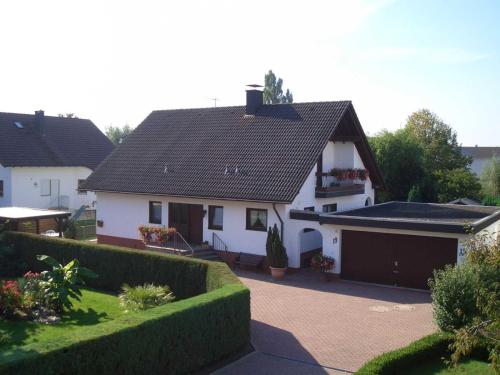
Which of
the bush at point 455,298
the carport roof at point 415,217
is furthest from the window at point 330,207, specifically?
the bush at point 455,298

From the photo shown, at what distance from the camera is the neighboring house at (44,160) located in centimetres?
3812

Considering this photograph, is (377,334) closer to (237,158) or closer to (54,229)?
(237,158)

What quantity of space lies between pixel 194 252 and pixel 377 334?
10.4 metres

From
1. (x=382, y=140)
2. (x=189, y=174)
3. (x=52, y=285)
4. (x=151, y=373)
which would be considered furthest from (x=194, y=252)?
(x=382, y=140)

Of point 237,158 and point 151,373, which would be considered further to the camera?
point 237,158

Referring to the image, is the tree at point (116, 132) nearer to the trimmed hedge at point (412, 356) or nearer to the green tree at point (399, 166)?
the green tree at point (399, 166)

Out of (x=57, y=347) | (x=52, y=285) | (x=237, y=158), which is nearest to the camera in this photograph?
(x=57, y=347)

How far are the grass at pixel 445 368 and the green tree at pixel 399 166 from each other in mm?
24748

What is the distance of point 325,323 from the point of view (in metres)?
15.9

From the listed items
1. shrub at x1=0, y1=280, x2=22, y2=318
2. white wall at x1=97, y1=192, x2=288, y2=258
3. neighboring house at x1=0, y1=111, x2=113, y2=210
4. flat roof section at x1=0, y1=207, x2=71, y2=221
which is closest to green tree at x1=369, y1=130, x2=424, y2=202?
white wall at x1=97, y1=192, x2=288, y2=258

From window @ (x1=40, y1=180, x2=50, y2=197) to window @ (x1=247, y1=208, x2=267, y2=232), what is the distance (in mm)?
22233

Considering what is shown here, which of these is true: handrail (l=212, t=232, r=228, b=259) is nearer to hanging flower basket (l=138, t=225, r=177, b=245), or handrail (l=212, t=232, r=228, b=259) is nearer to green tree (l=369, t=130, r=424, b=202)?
hanging flower basket (l=138, t=225, r=177, b=245)

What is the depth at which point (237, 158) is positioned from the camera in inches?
997

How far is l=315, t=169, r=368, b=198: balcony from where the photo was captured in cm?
2422
